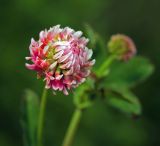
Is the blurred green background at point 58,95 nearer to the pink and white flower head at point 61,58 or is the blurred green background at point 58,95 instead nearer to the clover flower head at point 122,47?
the clover flower head at point 122,47

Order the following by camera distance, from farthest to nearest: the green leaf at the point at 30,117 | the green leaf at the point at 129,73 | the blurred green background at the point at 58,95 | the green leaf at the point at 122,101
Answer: the blurred green background at the point at 58,95
the green leaf at the point at 129,73
the green leaf at the point at 122,101
the green leaf at the point at 30,117

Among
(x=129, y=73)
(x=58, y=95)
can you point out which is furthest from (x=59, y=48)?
(x=58, y=95)

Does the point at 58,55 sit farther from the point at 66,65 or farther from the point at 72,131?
the point at 72,131

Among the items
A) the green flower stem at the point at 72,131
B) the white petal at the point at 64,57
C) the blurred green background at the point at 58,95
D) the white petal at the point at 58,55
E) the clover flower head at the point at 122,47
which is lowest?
the green flower stem at the point at 72,131

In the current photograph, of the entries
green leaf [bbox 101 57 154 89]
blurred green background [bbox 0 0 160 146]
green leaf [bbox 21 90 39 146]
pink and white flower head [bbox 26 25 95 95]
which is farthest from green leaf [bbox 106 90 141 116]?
blurred green background [bbox 0 0 160 146]

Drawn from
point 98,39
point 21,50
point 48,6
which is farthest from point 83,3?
point 98,39

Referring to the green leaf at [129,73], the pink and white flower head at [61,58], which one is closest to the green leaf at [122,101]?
the green leaf at [129,73]
